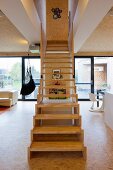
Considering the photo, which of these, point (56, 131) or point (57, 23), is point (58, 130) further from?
point (57, 23)

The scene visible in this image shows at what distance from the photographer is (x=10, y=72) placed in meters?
11.0

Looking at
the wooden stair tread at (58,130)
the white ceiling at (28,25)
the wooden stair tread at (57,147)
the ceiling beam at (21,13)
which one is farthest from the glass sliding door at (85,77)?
the wooden stair tread at (57,147)

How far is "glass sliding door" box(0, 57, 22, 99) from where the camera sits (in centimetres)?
1090

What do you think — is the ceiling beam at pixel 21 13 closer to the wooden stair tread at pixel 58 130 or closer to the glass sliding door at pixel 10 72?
the wooden stair tread at pixel 58 130

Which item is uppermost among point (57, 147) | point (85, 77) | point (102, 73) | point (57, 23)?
point (57, 23)

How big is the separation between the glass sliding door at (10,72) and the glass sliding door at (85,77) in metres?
3.38

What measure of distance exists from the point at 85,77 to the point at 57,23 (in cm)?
357

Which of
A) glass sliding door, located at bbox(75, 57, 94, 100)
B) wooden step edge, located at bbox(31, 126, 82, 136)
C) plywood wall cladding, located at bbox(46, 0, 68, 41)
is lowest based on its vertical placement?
wooden step edge, located at bbox(31, 126, 82, 136)

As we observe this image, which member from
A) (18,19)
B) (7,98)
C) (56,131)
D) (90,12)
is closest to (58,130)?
(56,131)

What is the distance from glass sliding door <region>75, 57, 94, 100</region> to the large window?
2374 mm

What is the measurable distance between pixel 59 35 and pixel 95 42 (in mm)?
1675

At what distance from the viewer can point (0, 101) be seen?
870 centimetres

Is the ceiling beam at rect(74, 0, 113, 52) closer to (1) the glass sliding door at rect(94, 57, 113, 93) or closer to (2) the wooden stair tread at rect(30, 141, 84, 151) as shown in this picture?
(2) the wooden stair tread at rect(30, 141, 84, 151)

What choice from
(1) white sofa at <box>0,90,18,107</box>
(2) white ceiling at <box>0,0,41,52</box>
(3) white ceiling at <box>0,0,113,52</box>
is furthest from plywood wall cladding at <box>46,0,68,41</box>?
(1) white sofa at <box>0,90,18,107</box>
